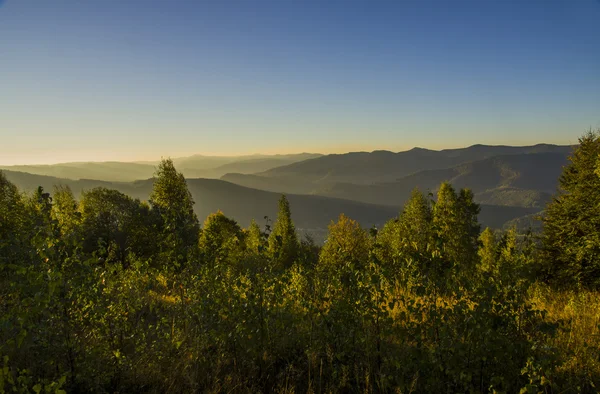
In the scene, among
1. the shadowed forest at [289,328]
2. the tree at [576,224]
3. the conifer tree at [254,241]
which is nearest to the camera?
the shadowed forest at [289,328]

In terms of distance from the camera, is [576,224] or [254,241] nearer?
[576,224]

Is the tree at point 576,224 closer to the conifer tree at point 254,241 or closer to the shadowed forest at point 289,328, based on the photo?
the shadowed forest at point 289,328

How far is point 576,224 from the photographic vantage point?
17.3m

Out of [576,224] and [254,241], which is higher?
[576,224]

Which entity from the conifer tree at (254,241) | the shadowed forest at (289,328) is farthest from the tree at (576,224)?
the conifer tree at (254,241)

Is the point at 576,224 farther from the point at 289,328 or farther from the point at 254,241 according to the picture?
the point at 254,241

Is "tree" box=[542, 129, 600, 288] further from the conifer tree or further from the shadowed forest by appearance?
the conifer tree

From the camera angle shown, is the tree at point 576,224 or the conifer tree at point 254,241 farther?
the tree at point 576,224

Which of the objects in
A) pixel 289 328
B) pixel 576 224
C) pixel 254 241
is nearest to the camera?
pixel 289 328

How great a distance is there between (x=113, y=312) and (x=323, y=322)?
3.55 metres

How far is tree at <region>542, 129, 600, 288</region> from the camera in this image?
15.9m

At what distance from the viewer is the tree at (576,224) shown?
15891mm

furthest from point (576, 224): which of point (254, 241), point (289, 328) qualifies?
point (254, 241)

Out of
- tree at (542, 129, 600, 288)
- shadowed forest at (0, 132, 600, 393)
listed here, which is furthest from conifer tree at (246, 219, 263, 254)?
tree at (542, 129, 600, 288)
